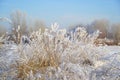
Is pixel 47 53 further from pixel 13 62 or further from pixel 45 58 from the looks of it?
pixel 13 62

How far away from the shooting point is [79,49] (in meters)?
5.20

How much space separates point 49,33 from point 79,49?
2.34 feet

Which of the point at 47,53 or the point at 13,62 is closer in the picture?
the point at 13,62

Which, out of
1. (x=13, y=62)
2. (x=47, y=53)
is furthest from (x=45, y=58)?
(x=13, y=62)

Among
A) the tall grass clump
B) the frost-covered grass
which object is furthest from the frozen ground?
the tall grass clump

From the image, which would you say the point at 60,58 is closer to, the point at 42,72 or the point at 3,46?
the point at 42,72

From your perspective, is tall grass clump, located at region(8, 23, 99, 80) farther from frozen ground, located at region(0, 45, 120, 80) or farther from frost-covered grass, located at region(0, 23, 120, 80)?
frozen ground, located at region(0, 45, 120, 80)

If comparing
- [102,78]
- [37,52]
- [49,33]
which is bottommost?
[102,78]

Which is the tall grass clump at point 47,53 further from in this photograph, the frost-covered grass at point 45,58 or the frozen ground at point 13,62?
the frozen ground at point 13,62

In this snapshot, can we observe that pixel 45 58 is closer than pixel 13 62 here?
No

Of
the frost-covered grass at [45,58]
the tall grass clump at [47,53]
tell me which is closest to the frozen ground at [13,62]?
the frost-covered grass at [45,58]

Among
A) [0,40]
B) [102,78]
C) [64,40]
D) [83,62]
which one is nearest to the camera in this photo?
[102,78]

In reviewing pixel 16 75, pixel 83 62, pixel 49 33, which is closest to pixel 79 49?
pixel 83 62

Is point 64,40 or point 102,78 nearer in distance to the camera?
point 102,78
